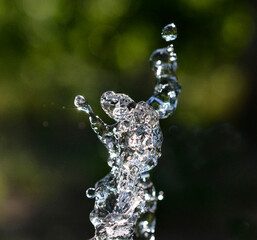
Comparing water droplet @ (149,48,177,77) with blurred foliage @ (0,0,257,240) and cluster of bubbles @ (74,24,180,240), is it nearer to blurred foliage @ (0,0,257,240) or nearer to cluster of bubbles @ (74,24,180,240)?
cluster of bubbles @ (74,24,180,240)

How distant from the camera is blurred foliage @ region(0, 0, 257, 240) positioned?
7.54 feet

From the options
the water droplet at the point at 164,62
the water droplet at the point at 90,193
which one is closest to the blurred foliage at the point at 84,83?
the water droplet at the point at 164,62

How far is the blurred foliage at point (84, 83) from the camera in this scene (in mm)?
2297

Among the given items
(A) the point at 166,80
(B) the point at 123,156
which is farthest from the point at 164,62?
(B) the point at 123,156

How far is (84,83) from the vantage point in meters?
2.61

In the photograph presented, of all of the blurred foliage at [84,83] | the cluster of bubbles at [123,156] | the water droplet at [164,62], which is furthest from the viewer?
the blurred foliage at [84,83]

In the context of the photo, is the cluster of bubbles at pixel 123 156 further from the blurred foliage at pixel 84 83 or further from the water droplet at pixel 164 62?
the blurred foliage at pixel 84 83

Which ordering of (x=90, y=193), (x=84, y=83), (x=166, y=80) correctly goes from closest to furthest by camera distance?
1. (x=90, y=193)
2. (x=166, y=80)
3. (x=84, y=83)

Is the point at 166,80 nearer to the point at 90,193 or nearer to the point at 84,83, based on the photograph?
the point at 90,193

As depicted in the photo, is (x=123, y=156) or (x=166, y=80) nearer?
(x=123, y=156)
